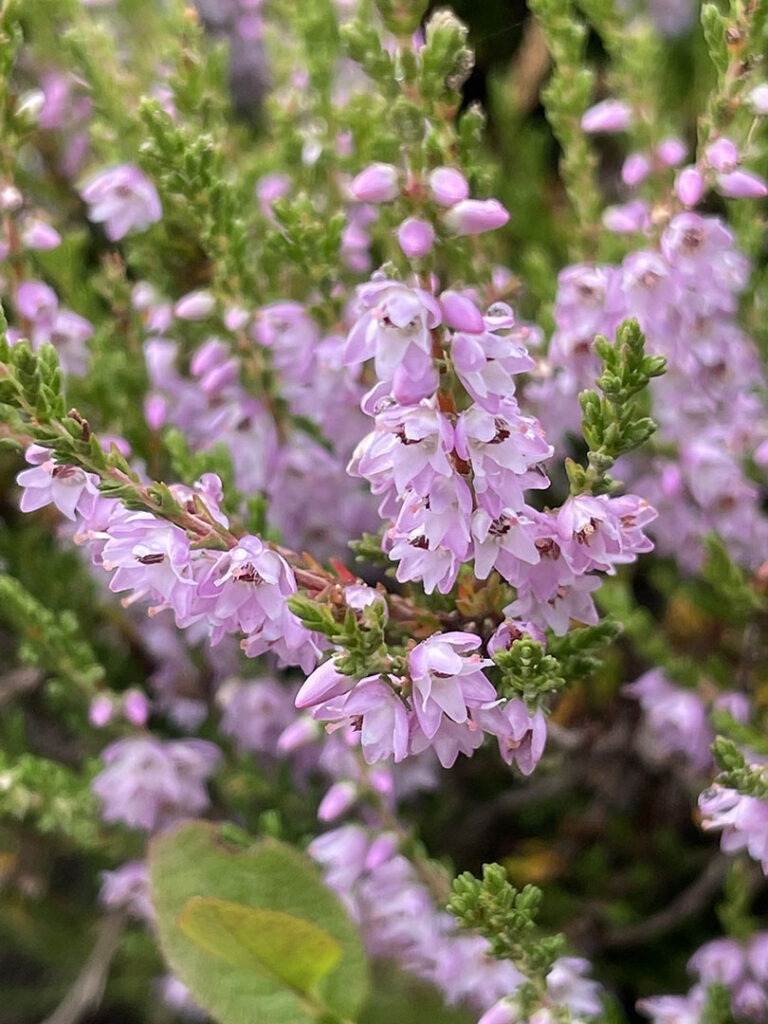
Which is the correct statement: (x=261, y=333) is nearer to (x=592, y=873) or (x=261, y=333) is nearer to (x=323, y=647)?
(x=323, y=647)

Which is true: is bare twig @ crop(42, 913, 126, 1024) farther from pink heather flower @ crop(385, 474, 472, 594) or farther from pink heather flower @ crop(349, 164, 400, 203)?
pink heather flower @ crop(349, 164, 400, 203)

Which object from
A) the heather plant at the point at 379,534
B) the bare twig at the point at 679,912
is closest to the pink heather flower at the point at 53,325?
the heather plant at the point at 379,534

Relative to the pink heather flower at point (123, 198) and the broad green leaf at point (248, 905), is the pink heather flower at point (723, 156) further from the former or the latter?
the broad green leaf at point (248, 905)

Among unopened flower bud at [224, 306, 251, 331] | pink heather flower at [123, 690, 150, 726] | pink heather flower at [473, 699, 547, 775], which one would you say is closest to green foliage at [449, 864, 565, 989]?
pink heather flower at [473, 699, 547, 775]

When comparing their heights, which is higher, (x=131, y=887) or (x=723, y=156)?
(x=723, y=156)

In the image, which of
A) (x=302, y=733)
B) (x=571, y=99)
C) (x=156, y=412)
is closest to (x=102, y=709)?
(x=302, y=733)

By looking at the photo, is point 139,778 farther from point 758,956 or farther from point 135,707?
point 758,956
